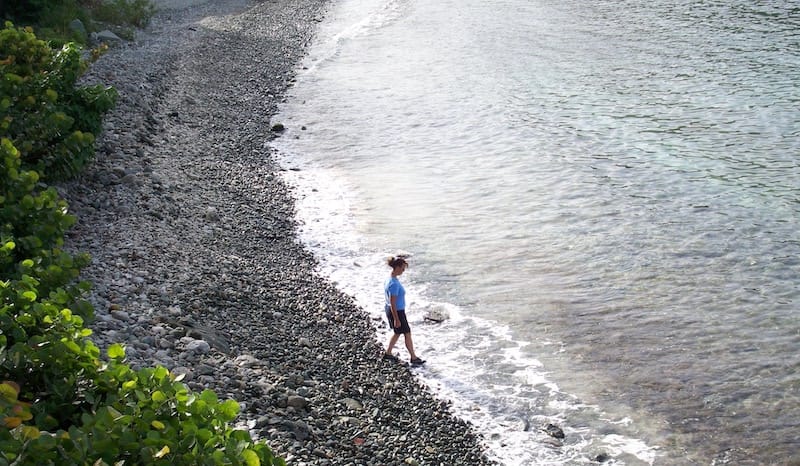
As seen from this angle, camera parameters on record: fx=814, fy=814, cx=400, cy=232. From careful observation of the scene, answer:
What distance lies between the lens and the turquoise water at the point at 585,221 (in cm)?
1201

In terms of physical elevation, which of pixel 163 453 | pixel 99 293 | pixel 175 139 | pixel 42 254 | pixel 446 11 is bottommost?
pixel 446 11

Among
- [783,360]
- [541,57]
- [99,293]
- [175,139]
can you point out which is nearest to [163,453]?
[99,293]

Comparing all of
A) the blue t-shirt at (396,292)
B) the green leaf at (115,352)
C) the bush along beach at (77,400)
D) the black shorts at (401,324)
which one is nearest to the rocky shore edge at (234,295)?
the black shorts at (401,324)

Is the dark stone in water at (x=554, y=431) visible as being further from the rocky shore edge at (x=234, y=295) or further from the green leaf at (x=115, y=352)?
the green leaf at (x=115, y=352)

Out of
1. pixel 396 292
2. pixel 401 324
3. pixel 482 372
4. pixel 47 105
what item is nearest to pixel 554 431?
pixel 482 372

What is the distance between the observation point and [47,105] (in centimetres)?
1380

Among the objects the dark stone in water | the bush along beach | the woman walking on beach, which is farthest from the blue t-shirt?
the bush along beach

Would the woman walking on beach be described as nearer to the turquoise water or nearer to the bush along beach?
the turquoise water

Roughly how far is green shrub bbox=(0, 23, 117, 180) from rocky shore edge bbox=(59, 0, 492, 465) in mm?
1008

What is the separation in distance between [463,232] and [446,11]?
30.7 meters

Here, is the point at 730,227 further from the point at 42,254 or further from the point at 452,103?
the point at 42,254

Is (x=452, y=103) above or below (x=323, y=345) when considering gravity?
below

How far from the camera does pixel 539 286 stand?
15.7 metres

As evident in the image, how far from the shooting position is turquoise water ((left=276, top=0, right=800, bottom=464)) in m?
12.0
